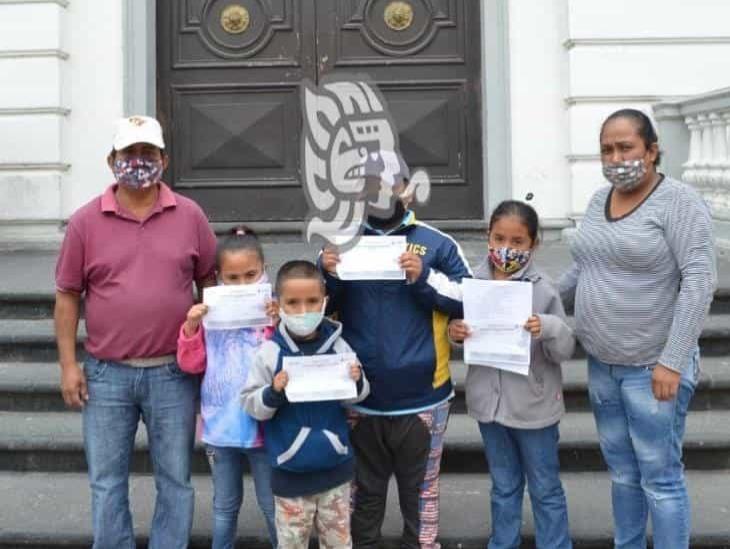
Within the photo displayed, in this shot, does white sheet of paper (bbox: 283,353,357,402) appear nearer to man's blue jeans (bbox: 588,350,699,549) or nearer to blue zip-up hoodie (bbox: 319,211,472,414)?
blue zip-up hoodie (bbox: 319,211,472,414)

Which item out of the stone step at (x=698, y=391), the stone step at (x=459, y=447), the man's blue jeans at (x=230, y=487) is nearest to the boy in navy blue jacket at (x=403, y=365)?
the man's blue jeans at (x=230, y=487)

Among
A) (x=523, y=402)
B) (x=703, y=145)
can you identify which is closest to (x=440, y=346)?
(x=523, y=402)

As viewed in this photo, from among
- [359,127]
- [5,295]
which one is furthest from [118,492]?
[359,127]

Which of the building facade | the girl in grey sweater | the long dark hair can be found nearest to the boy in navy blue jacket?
the girl in grey sweater

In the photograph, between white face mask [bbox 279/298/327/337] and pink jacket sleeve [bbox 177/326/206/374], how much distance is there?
1.14ft

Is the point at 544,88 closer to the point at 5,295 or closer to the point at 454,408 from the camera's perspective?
the point at 454,408

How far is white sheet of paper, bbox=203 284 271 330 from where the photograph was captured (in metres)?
→ 3.15

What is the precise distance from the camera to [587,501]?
3.95 meters

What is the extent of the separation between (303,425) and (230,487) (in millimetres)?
434

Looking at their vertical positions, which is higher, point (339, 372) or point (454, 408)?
point (339, 372)

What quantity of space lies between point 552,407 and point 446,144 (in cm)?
449

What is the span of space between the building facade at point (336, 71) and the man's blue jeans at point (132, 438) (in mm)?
4295

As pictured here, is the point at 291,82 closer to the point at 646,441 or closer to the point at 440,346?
the point at 440,346

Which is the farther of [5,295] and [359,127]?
[359,127]
